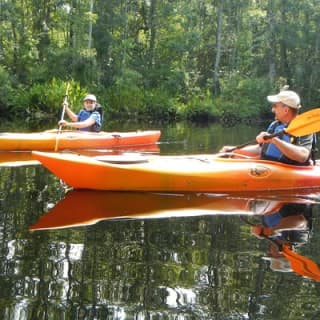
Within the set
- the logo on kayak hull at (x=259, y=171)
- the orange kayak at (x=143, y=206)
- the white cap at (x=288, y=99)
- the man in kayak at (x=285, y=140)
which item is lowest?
the orange kayak at (x=143, y=206)

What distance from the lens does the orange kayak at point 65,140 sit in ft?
32.0

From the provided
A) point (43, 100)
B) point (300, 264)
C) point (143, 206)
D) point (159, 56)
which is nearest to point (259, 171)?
point (143, 206)

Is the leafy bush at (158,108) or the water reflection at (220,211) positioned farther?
the leafy bush at (158,108)

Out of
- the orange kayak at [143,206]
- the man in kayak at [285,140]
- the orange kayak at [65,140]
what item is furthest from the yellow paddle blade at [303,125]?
the orange kayak at [65,140]

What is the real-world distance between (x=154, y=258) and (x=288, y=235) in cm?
126

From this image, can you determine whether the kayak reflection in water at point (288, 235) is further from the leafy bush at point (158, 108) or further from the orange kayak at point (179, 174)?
the leafy bush at point (158, 108)

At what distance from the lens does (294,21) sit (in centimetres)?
3073

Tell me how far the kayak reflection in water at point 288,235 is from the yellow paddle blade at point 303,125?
0.75m

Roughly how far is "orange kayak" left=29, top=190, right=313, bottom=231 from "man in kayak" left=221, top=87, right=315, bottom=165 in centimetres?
48

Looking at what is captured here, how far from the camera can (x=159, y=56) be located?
2820 cm

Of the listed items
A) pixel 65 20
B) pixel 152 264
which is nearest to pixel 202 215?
pixel 152 264

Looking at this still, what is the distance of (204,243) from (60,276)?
1257 millimetres

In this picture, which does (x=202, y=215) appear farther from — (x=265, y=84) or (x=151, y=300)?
(x=265, y=84)

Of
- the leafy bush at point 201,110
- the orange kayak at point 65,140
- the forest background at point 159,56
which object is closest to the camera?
the orange kayak at point 65,140
